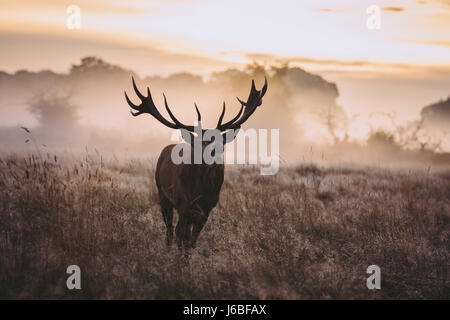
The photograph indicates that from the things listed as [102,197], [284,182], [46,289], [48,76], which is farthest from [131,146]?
[46,289]

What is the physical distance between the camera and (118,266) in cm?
525

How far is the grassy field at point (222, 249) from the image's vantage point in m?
4.76

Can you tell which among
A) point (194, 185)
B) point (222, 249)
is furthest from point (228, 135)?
point (222, 249)

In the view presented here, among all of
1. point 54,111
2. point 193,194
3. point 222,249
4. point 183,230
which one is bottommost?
point 222,249

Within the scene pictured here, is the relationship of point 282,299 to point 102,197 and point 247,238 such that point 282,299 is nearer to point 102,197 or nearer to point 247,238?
point 247,238

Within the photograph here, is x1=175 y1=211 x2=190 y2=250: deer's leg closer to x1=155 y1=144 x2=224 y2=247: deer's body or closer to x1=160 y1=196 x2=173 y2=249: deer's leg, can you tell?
x1=155 y1=144 x2=224 y2=247: deer's body

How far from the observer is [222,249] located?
605 centimetres

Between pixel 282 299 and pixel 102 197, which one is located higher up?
pixel 102 197

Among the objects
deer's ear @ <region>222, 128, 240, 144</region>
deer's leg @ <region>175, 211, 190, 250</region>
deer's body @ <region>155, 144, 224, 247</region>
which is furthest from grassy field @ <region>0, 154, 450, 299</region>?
deer's ear @ <region>222, 128, 240, 144</region>

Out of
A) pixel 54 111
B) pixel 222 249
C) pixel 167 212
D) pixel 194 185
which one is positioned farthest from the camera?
pixel 54 111

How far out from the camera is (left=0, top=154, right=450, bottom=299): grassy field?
4758mm

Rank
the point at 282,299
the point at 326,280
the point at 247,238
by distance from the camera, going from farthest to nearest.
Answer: the point at 247,238, the point at 326,280, the point at 282,299

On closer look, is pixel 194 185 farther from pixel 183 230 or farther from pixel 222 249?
pixel 222 249
